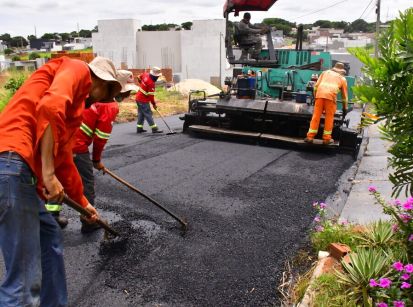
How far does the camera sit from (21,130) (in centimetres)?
203

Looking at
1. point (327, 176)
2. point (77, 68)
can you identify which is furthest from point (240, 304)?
point (327, 176)

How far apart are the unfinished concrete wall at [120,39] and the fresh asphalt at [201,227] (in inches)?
789

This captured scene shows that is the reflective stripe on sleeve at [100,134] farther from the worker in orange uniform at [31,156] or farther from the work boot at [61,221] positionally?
the worker in orange uniform at [31,156]

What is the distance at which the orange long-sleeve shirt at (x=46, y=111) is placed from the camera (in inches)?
77.9

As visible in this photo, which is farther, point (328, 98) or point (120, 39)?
point (120, 39)

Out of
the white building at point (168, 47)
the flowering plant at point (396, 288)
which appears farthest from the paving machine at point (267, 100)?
the white building at point (168, 47)

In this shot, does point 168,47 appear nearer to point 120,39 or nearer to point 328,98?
point 120,39

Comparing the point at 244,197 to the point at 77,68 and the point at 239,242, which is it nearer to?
the point at 239,242

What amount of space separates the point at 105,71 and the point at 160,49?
23910 millimetres

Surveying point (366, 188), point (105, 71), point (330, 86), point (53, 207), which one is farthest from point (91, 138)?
point (330, 86)

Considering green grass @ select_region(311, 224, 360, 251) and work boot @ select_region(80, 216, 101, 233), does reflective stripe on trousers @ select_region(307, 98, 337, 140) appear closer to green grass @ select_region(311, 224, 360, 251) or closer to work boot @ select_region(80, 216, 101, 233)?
green grass @ select_region(311, 224, 360, 251)

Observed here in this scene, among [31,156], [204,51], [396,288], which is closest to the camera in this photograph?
[31,156]

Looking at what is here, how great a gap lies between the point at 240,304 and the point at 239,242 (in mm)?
893

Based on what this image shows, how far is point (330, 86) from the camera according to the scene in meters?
6.43
